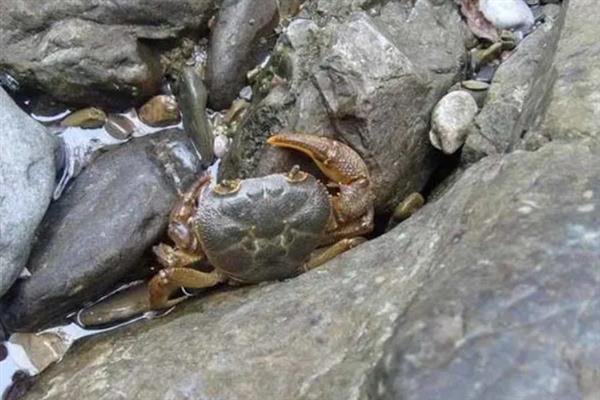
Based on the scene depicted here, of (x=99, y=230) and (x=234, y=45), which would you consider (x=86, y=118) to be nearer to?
(x=99, y=230)

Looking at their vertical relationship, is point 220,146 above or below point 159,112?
A: below

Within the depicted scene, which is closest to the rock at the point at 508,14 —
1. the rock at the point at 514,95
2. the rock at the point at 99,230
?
the rock at the point at 514,95

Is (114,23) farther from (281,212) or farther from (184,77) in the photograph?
(281,212)

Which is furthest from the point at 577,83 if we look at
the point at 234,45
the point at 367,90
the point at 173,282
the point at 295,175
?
the point at 173,282

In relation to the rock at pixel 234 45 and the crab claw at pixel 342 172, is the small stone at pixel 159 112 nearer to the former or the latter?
the rock at pixel 234 45

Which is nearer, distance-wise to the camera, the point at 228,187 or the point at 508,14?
the point at 228,187

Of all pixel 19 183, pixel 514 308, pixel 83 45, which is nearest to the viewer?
pixel 514 308

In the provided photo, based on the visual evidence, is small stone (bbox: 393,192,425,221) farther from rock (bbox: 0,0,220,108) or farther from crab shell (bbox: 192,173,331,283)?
rock (bbox: 0,0,220,108)
